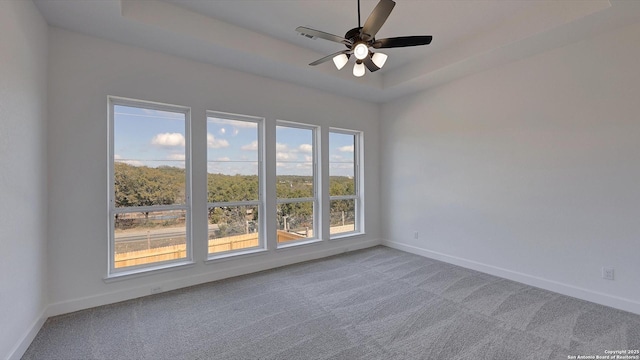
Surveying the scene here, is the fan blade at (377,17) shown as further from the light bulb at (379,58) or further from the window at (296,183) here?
the window at (296,183)

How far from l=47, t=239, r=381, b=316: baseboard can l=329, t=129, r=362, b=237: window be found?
1.06 feet

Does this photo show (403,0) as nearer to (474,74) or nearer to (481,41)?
(481,41)

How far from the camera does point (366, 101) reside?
530 centimetres

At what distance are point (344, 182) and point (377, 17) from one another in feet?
11.2

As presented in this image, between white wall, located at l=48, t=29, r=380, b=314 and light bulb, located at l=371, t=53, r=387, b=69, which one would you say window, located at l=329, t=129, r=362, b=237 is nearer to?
white wall, located at l=48, t=29, r=380, b=314

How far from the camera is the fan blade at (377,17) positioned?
75.2 inches

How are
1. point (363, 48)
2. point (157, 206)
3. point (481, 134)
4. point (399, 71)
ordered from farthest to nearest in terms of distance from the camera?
point (399, 71)
point (481, 134)
point (157, 206)
point (363, 48)

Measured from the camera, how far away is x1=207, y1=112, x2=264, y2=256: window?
12.4 feet

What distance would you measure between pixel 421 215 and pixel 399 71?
2459mm

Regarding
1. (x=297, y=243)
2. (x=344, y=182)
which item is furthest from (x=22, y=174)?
(x=344, y=182)

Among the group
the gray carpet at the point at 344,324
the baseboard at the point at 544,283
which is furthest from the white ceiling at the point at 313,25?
the gray carpet at the point at 344,324

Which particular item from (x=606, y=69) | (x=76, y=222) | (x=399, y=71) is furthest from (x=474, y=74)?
(x=76, y=222)

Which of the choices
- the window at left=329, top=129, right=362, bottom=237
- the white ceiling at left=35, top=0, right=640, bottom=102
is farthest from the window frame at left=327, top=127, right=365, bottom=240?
the white ceiling at left=35, top=0, right=640, bottom=102

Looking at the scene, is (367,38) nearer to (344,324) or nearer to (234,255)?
(344,324)
